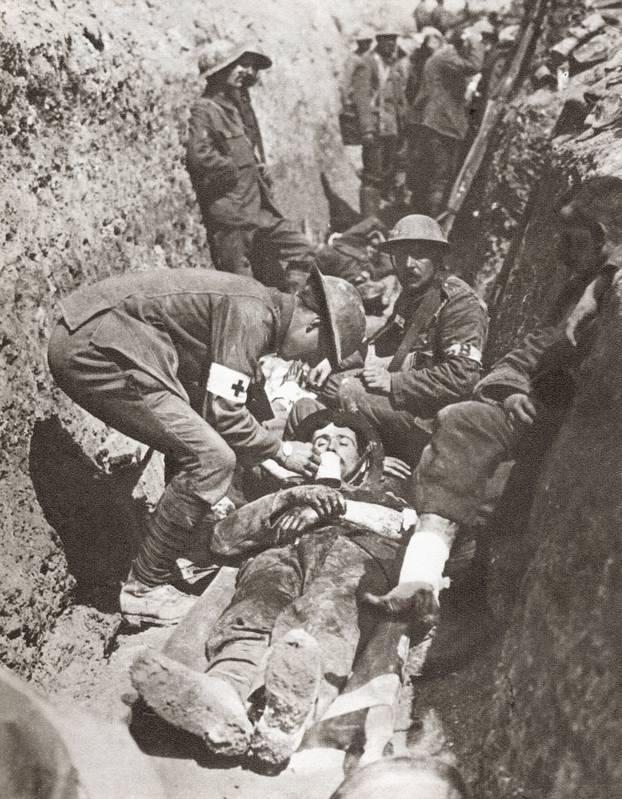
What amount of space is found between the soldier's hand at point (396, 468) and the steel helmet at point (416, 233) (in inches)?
66.6

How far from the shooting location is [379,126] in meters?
9.36

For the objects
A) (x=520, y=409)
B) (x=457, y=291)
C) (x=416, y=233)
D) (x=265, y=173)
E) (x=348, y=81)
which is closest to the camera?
(x=520, y=409)

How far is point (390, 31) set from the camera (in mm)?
10070

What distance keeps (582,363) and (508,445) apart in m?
0.58

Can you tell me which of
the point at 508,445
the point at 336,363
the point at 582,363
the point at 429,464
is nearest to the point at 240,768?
the point at 429,464

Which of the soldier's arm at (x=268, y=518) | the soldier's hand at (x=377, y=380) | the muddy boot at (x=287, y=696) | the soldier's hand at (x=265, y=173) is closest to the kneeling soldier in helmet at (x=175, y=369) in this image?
the soldier's arm at (x=268, y=518)

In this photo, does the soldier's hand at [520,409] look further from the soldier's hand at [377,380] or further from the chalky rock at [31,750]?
the chalky rock at [31,750]

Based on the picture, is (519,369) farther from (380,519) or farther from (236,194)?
(236,194)

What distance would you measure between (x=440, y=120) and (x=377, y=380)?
166 inches

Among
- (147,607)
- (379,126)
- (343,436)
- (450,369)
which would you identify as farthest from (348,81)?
(147,607)

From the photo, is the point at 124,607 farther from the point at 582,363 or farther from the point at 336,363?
the point at 582,363

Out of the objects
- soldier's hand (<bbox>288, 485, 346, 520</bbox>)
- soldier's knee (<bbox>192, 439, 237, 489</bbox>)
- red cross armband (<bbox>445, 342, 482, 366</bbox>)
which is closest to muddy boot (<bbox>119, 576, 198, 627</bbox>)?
soldier's knee (<bbox>192, 439, 237, 489</bbox>)

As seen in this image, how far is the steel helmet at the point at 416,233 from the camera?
5629mm

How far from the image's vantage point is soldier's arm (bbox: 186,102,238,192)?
255 inches
